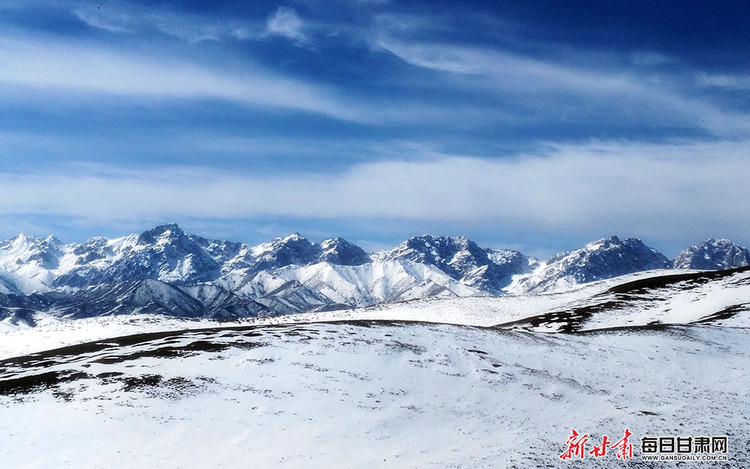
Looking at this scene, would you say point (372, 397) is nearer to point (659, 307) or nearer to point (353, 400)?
point (353, 400)

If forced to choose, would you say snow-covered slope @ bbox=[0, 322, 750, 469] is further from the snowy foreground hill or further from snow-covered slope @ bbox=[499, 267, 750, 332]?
snow-covered slope @ bbox=[499, 267, 750, 332]

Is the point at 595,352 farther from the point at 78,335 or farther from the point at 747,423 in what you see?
the point at 78,335

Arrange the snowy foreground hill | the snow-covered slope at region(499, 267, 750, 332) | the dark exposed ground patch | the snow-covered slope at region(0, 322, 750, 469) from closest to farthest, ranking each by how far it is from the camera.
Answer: the snow-covered slope at region(0, 322, 750, 469)
the snowy foreground hill
the dark exposed ground patch
the snow-covered slope at region(499, 267, 750, 332)

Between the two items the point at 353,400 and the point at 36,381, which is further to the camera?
the point at 36,381

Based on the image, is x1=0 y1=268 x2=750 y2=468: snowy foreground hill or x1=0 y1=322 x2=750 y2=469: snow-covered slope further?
→ x1=0 y1=268 x2=750 y2=468: snowy foreground hill

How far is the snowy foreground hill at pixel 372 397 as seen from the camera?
22.8 m

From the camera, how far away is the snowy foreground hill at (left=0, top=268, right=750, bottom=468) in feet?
74.8

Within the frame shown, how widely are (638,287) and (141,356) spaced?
250 ft

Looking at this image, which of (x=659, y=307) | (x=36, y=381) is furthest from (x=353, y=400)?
(x=659, y=307)

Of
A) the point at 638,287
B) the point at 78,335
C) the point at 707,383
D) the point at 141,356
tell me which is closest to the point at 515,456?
the point at 707,383

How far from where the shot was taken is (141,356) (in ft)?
110

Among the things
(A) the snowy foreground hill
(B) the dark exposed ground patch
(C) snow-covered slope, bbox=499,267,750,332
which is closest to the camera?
(A) the snowy foreground hill

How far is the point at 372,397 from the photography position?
1123 inches

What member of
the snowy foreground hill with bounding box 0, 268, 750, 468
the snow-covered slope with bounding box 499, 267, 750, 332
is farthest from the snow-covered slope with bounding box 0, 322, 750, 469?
the snow-covered slope with bounding box 499, 267, 750, 332
